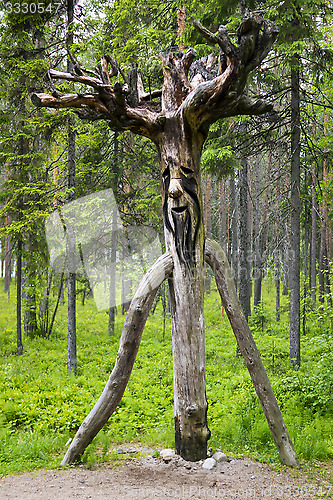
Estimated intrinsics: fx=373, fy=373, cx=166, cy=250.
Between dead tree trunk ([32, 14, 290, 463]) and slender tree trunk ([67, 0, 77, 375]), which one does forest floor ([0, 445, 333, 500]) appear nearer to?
dead tree trunk ([32, 14, 290, 463])

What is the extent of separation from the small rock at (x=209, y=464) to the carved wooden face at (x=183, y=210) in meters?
2.52

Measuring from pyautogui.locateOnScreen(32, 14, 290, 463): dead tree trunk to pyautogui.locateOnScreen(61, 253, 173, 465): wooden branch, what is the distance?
0.06 feet

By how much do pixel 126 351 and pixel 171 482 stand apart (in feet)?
5.18

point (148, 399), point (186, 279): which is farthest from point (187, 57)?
point (148, 399)

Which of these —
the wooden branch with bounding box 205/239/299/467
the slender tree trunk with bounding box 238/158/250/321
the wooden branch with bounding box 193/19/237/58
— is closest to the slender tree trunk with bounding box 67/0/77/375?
the slender tree trunk with bounding box 238/158/250/321

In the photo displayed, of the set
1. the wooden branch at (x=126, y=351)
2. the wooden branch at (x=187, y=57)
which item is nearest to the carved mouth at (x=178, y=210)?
the wooden branch at (x=126, y=351)

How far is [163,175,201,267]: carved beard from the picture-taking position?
5.02m

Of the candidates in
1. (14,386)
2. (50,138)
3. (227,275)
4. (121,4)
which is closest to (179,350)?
(227,275)

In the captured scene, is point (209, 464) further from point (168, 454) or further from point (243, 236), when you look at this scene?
point (243, 236)

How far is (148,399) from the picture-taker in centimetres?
875

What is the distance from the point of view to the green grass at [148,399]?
5.98 meters

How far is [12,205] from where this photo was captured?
1251 cm

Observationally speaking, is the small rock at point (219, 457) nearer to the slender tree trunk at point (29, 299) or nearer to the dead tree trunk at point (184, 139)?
the dead tree trunk at point (184, 139)

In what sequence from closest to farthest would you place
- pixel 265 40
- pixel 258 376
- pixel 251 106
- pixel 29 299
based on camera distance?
pixel 265 40 → pixel 258 376 → pixel 251 106 → pixel 29 299
